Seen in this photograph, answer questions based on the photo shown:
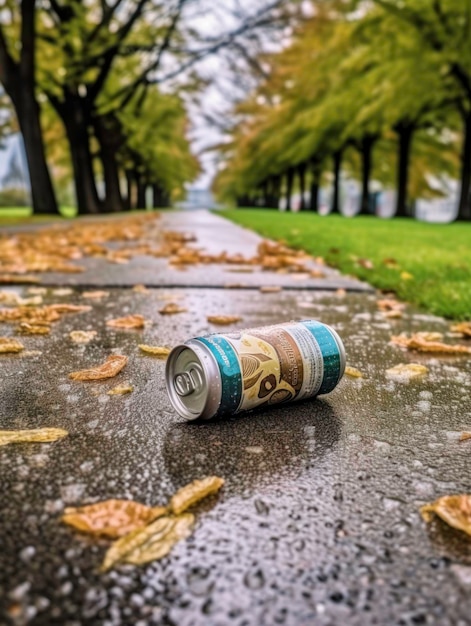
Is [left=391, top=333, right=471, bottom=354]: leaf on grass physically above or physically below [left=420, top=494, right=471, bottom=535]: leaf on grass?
below

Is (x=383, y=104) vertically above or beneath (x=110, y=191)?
above

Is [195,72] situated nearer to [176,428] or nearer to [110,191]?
[110,191]

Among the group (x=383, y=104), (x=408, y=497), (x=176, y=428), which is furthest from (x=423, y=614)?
(x=383, y=104)

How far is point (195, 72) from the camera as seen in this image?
922 inches

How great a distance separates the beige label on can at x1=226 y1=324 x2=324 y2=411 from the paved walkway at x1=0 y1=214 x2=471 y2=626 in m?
0.07

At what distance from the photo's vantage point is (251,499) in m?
1.25

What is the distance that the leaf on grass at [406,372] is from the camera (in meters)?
2.20

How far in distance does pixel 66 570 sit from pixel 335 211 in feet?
108

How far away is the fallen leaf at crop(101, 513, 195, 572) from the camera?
1010 millimetres

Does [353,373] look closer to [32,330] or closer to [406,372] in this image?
[406,372]

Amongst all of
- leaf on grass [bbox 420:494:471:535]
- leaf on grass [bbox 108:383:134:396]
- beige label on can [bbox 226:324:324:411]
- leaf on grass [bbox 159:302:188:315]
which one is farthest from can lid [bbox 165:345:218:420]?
leaf on grass [bbox 159:302:188:315]

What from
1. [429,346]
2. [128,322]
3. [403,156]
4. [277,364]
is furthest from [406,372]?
[403,156]

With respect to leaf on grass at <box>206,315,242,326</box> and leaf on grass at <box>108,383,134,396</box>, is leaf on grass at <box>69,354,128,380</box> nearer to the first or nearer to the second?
leaf on grass at <box>108,383,134,396</box>

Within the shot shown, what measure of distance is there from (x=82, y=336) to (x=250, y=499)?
5.33 feet
